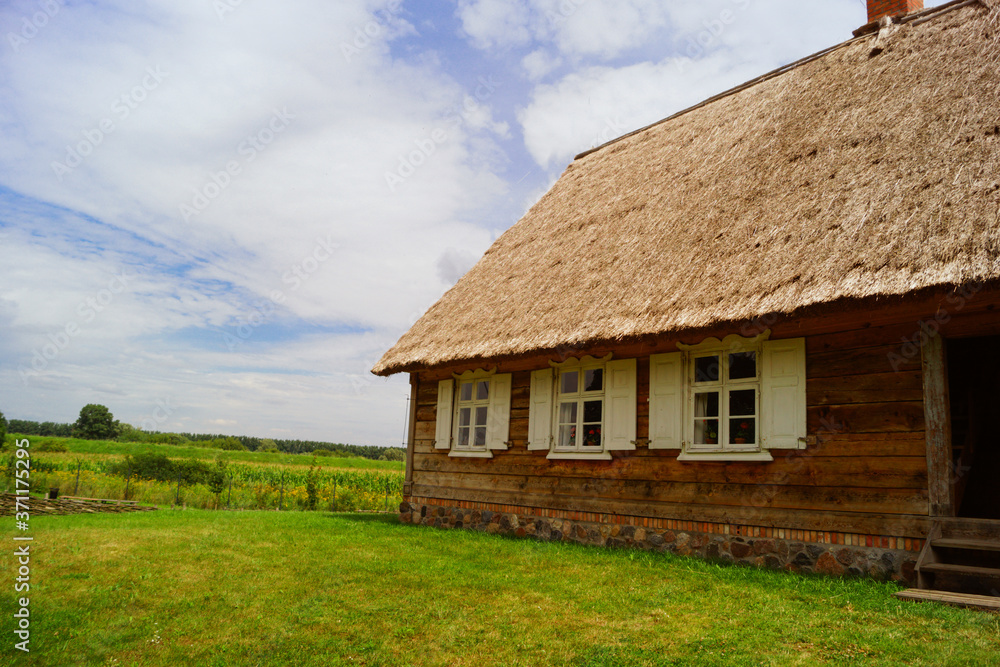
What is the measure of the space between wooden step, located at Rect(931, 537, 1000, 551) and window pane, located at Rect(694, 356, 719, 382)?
2700mm

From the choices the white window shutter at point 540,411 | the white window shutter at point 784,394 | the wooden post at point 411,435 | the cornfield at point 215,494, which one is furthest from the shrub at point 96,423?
the white window shutter at point 784,394

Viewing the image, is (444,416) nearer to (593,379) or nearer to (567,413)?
(567,413)

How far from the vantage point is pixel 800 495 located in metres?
6.82

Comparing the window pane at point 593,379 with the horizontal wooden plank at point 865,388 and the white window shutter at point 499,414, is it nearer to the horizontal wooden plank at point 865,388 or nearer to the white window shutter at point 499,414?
the white window shutter at point 499,414

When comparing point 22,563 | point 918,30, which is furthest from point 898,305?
point 22,563

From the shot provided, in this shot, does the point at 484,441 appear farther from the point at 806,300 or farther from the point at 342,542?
the point at 806,300

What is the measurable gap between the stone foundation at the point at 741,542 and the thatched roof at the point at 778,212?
2.39m

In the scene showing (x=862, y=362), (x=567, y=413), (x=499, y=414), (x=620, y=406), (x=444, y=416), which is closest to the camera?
(x=862, y=362)

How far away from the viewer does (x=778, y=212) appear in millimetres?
7801

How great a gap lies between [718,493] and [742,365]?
4.94ft

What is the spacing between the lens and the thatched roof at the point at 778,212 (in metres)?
6.23

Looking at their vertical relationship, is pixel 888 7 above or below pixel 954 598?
above

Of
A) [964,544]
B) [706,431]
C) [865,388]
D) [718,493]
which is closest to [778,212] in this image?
[865,388]

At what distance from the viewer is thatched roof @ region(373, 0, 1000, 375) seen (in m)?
6.23
